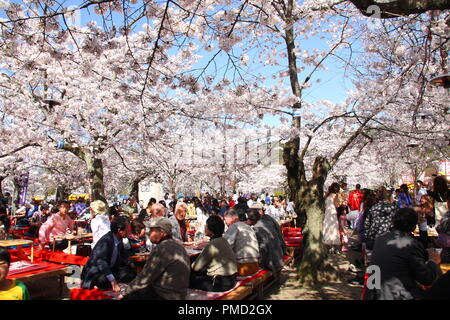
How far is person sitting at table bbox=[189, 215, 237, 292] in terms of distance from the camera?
14.3 ft

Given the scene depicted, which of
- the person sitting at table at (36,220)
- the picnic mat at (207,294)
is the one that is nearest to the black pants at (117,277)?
the picnic mat at (207,294)

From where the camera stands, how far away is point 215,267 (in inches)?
173

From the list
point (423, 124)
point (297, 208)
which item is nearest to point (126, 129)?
point (297, 208)

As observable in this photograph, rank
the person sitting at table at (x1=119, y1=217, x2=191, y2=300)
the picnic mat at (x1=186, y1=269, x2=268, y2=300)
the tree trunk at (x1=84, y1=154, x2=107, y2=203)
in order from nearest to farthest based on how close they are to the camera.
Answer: the person sitting at table at (x1=119, y1=217, x2=191, y2=300), the picnic mat at (x1=186, y1=269, x2=268, y2=300), the tree trunk at (x1=84, y1=154, x2=107, y2=203)

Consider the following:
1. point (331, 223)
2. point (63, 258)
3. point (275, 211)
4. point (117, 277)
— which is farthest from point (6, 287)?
point (275, 211)

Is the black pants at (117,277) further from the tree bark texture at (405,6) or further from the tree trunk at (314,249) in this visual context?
the tree bark texture at (405,6)

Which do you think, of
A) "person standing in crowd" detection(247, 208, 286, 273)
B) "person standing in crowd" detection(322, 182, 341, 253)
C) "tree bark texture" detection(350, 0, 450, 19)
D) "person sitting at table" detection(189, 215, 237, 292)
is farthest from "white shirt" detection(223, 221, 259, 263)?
"tree bark texture" detection(350, 0, 450, 19)

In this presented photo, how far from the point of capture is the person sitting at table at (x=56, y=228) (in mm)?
7662

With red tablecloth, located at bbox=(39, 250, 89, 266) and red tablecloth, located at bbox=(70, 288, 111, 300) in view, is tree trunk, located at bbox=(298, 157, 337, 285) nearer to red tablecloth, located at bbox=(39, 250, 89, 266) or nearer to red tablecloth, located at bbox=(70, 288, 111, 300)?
red tablecloth, located at bbox=(70, 288, 111, 300)

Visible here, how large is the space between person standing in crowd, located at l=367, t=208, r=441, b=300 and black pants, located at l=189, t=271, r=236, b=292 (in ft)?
6.01

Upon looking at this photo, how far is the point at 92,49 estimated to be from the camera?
4750mm

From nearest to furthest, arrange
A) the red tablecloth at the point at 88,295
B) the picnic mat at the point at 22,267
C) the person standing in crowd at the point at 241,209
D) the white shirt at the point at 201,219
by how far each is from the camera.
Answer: the red tablecloth at the point at 88,295 → the picnic mat at the point at 22,267 → the person standing in crowd at the point at 241,209 → the white shirt at the point at 201,219

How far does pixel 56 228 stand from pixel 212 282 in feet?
16.8

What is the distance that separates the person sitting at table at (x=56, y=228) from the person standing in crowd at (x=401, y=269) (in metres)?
6.87
